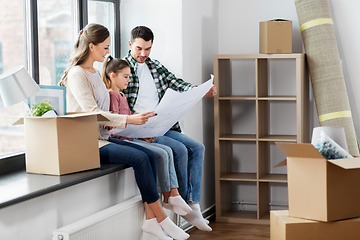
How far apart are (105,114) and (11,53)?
65 centimetres

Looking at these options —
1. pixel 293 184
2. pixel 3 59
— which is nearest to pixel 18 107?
pixel 3 59

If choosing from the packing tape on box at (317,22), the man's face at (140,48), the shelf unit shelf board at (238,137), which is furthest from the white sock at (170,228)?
the packing tape on box at (317,22)

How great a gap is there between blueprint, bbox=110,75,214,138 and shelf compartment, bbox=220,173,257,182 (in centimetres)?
115

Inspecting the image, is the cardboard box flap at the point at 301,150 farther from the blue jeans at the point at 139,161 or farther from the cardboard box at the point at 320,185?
the blue jeans at the point at 139,161

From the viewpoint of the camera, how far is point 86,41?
7.38ft

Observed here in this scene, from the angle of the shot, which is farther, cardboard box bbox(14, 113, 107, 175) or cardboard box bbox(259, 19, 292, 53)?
cardboard box bbox(259, 19, 292, 53)

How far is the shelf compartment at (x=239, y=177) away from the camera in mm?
3384

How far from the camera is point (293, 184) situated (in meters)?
1.93

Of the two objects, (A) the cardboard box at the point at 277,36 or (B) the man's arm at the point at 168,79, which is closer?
(B) the man's arm at the point at 168,79

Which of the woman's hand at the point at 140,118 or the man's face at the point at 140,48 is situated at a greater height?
the man's face at the point at 140,48

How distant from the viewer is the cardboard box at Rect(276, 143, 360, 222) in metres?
1.82

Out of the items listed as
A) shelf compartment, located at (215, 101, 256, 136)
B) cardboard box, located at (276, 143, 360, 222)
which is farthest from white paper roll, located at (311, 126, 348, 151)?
Result: shelf compartment, located at (215, 101, 256, 136)

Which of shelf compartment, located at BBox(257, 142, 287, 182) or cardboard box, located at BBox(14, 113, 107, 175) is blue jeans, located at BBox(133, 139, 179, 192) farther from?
shelf compartment, located at BBox(257, 142, 287, 182)

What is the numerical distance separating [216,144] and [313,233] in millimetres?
1561
